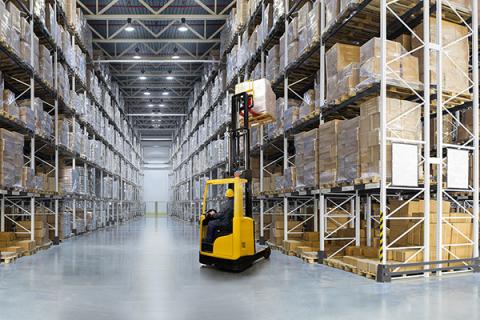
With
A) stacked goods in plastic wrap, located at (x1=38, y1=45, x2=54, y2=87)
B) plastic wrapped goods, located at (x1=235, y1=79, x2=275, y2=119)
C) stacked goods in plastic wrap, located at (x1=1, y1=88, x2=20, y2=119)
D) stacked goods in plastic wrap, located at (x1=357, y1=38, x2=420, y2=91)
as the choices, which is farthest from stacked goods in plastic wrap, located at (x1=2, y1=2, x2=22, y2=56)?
stacked goods in plastic wrap, located at (x1=357, y1=38, x2=420, y2=91)

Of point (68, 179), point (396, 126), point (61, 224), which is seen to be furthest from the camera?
point (68, 179)

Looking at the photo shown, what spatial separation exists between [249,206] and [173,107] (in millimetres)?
30396

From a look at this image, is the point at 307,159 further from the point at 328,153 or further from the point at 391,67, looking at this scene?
the point at 391,67

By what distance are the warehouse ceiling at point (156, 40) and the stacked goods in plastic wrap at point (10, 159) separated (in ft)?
29.7

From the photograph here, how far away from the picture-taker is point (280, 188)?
11.6 meters

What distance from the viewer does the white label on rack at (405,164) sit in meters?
7.14

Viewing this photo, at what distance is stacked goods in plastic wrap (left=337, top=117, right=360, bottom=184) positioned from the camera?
308 inches

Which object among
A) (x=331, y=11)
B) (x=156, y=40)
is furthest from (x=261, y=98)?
(x=156, y=40)

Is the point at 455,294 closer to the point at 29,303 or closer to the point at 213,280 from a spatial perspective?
the point at 213,280

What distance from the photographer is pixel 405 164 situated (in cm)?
724

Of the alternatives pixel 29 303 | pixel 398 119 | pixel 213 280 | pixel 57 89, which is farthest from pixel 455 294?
pixel 57 89

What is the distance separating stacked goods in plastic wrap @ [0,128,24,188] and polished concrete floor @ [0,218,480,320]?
1757 millimetres

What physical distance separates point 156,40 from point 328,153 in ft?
46.8

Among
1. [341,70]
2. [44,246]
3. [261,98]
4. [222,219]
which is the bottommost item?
[44,246]
